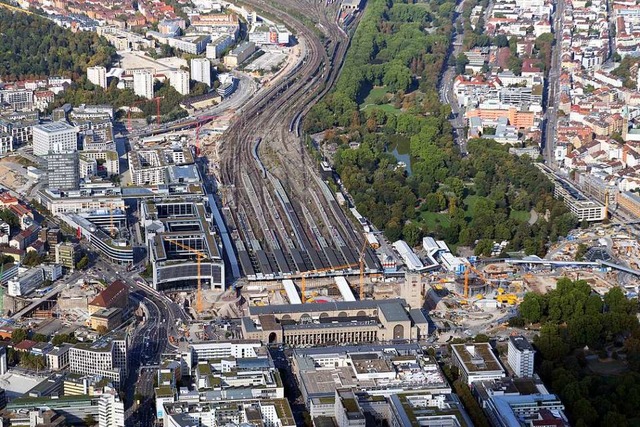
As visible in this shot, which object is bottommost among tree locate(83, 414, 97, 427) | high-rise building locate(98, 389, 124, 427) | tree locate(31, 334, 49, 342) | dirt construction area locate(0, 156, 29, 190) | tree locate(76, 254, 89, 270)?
tree locate(83, 414, 97, 427)

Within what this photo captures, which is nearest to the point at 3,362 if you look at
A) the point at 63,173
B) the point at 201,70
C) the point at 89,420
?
the point at 89,420

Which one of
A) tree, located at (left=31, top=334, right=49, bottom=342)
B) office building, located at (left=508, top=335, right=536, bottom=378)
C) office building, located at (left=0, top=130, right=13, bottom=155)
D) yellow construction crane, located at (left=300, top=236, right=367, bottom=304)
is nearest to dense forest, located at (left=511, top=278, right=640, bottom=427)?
office building, located at (left=508, top=335, right=536, bottom=378)

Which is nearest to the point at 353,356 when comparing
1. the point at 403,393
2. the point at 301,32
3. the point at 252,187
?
the point at 403,393

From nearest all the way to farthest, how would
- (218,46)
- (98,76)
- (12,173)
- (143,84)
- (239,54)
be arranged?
(12,173) → (143,84) → (98,76) → (239,54) → (218,46)

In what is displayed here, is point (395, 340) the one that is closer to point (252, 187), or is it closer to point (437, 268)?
point (437, 268)

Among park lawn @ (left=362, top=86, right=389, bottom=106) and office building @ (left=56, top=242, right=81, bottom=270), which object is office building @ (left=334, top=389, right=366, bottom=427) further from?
park lawn @ (left=362, top=86, right=389, bottom=106)

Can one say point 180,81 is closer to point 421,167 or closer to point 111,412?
point 421,167
